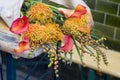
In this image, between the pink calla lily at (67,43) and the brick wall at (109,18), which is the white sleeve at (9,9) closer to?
the pink calla lily at (67,43)

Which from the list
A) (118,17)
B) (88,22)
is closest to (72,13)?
(88,22)

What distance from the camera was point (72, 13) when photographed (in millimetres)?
791

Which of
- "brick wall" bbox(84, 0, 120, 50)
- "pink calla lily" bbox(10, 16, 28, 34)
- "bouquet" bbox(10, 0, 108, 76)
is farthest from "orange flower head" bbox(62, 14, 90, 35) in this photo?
"brick wall" bbox(84, 0, 120, 50)

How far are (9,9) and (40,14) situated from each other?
21 centimetres

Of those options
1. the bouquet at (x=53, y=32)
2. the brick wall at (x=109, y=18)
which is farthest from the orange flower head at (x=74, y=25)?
the brick wall at (x=109, y=18)

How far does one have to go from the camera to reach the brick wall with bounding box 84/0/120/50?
2.03 m

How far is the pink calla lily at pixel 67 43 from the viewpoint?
0.77 m

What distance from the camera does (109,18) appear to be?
206cm

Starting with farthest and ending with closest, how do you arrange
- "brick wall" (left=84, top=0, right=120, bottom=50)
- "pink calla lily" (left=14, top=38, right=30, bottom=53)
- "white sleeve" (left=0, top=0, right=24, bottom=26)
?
"brick wall" (left=84, top=0, right=120, bottom=50) < "white sleeve" (left=0, top=0, right=24, bottom=26) < "pink calla lily" (left=14, top=38, right=30, bottom=53)

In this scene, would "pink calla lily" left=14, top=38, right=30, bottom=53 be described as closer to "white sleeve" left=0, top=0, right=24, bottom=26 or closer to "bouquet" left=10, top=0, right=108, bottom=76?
"bouquet" left=10, top=0, right=108, bottom=76

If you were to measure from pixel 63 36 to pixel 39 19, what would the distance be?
0.27 feet

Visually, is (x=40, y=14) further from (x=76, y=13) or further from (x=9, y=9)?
(x=9, y=9)

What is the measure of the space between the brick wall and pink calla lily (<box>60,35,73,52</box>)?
1.27 m

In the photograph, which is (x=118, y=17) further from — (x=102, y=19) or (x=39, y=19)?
(x=39, y=19)
